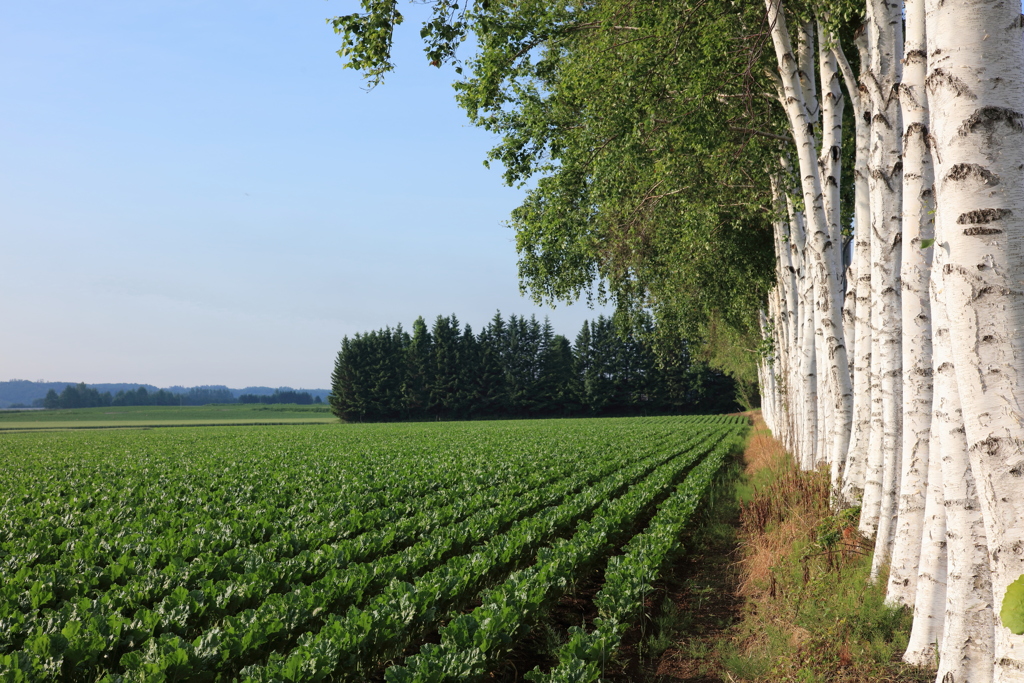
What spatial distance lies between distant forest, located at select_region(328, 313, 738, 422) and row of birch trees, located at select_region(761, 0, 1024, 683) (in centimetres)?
7687

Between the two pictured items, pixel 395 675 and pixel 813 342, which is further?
A: pixel 813 342

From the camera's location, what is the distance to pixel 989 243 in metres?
2.62

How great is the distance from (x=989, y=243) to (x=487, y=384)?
8330 centimetres

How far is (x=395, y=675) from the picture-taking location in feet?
14.3

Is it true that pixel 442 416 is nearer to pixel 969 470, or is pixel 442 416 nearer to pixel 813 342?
pixel 813 342

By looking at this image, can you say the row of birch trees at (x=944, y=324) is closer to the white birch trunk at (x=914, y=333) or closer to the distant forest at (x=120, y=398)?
the white birch trunk at (x=914, y=333)

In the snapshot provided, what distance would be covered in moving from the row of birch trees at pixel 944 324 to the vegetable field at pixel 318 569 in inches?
96.9

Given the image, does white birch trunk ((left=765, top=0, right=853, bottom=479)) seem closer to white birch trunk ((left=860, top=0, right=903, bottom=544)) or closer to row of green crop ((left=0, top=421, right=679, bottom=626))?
white birch trunk ((left=860, top=0, right=903, bottom=544))

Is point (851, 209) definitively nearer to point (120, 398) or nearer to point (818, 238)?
point (818, 238)

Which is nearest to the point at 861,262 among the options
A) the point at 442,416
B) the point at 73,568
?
the point at 73,568

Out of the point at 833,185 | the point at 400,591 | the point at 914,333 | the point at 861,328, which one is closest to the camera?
the point at 914,333

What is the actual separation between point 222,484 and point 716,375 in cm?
7897

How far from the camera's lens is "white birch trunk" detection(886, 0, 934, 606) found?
184 inches

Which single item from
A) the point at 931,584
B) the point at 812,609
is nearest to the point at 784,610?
the point at 812,609
